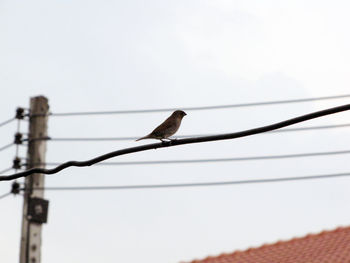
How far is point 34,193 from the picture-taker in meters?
15.3

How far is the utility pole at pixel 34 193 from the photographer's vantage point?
49.4 ft

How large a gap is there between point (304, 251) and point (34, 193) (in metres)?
8.51

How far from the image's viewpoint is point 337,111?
222 inches

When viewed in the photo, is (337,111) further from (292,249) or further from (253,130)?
(292,249)

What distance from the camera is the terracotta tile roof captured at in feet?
67.2

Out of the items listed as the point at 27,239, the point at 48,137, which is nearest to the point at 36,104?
the point at 48,137

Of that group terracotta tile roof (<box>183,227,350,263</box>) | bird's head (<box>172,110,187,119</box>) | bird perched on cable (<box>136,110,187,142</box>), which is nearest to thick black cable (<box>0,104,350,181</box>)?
bird perched on cable (<box>136,110,187,142</box>)

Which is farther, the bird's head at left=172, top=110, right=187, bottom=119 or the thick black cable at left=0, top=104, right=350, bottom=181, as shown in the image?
the bird's head at left=172, top=110, right=187, bottom=119

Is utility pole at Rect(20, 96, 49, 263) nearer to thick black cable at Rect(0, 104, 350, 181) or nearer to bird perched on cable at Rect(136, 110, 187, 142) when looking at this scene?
bird perched on cable at Rect(136, 110, 187, 142)

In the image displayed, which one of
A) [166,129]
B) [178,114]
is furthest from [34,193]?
[166,129]

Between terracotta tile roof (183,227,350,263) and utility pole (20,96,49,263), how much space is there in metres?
7.58

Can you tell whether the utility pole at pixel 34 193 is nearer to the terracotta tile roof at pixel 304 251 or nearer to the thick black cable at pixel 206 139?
the terracotta tile roof at pixel 304 251

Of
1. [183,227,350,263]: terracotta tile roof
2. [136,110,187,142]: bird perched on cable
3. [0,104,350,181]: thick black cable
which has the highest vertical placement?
[183,227,350,263]: terracotta tile roof

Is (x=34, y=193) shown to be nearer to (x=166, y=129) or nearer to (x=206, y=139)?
(x=166, y=129)
